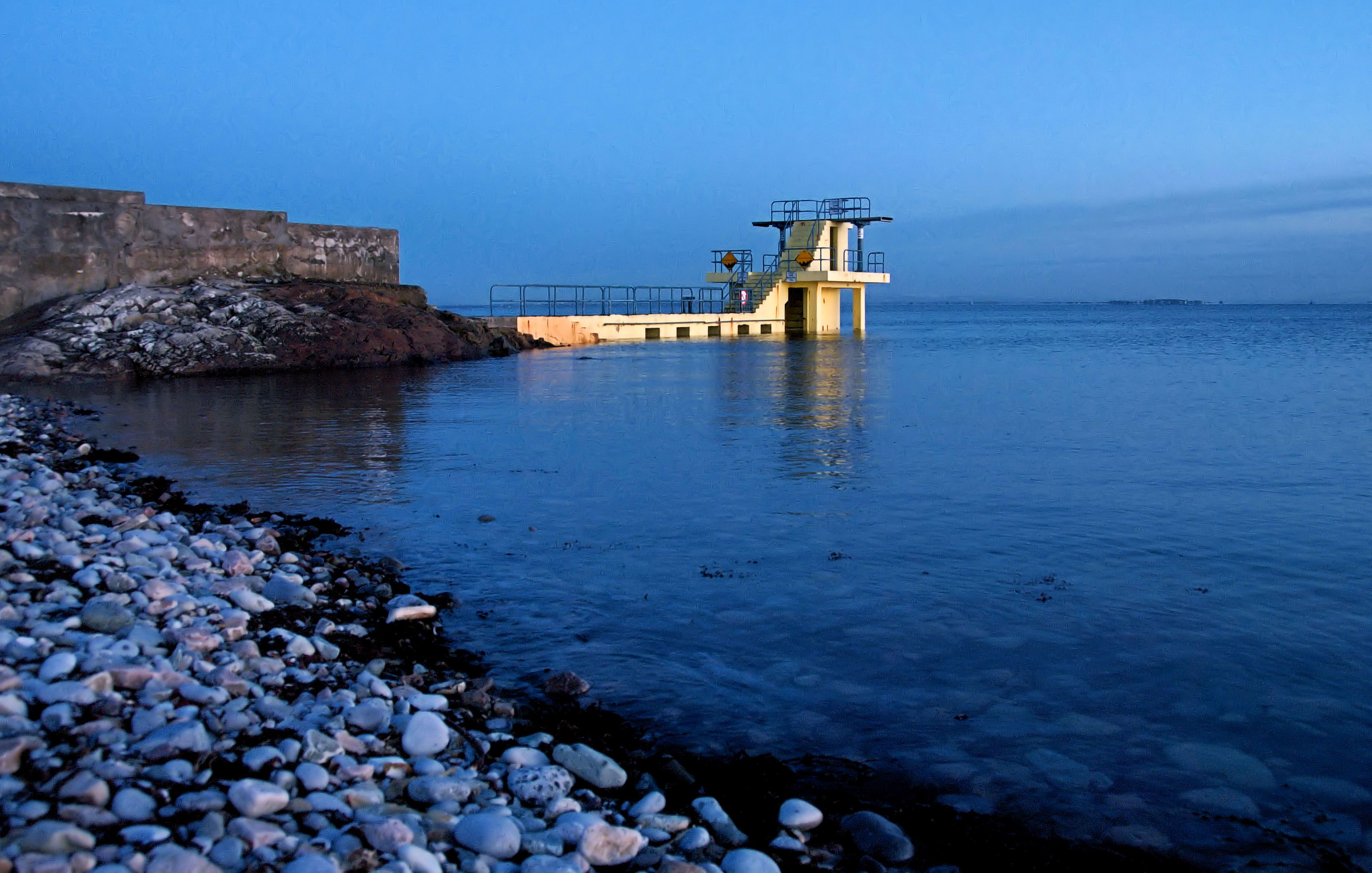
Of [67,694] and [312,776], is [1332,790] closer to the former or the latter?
[312,776]

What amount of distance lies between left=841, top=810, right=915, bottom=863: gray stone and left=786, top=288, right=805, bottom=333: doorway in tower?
4120cm

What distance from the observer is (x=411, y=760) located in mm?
3365

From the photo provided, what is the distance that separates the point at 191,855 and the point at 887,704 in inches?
101

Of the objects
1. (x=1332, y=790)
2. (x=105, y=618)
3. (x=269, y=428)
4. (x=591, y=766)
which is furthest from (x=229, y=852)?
(x=269, y=428)

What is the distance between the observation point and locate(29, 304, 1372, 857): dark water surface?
3811 millimetres

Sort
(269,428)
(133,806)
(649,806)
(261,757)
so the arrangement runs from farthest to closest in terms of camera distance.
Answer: (269,428) < (649,806) < (261,757) < (133,806)

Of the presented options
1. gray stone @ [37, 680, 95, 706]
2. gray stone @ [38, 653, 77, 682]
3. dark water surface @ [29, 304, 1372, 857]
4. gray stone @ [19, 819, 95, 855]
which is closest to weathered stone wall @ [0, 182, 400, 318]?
dark water surface @ [29, 304, 1372, 857]

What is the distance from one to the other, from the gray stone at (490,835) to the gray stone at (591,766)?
1.62 feet

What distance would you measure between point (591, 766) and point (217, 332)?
19.1m

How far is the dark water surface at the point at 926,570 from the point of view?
381cm

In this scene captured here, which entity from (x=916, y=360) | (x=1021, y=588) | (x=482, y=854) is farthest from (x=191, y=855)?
(x=916, y=360)

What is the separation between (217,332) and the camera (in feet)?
66.8

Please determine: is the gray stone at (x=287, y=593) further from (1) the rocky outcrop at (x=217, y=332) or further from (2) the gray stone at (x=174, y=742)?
(1) the rocky outcrop at (x=217, y=332)

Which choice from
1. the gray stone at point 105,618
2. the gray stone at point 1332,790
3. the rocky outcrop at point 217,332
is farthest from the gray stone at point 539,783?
the rocky outcrop at point 217,332
